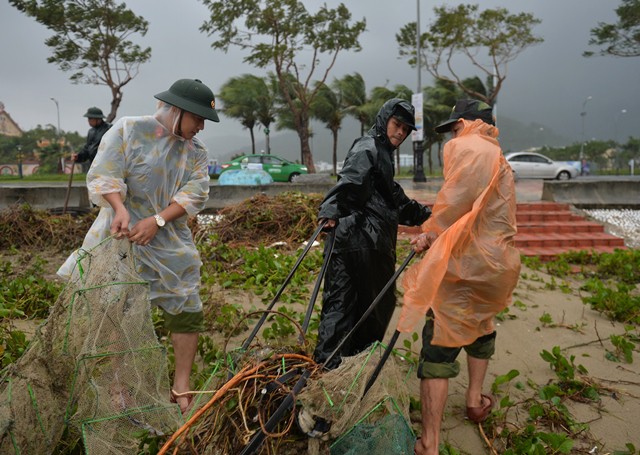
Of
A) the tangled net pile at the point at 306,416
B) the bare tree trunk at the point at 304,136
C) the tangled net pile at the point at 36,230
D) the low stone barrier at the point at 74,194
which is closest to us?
the tangled net pile at the point at 306,416

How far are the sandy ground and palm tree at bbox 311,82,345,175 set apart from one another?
1392 inches

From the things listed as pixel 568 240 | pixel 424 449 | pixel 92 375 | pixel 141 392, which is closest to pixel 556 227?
pixel 568 240

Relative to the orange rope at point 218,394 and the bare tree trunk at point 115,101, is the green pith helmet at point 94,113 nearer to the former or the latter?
the orange rope at point 218,394

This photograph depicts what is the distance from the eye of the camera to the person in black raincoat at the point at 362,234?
262 cm

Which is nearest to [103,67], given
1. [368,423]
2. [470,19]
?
[470,19]

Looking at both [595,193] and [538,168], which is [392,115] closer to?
[595,193]

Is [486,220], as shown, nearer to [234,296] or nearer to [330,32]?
[234,296]

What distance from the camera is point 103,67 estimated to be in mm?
21984

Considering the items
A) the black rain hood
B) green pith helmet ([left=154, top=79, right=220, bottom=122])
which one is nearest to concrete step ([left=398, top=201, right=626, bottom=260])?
the black rain hood

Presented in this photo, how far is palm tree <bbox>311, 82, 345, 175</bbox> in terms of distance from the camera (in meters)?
39.5

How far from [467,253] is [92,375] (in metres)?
1.75

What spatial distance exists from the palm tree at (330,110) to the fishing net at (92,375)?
3764cm

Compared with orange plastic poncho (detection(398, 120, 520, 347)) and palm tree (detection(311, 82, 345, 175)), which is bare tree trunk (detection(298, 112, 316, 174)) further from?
orange plastic poncho (detection(398, 120, 520, 347))

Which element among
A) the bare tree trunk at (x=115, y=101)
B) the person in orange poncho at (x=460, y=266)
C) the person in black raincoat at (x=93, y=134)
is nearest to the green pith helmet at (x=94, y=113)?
the person in black raincoat at (x=93, y=134)
